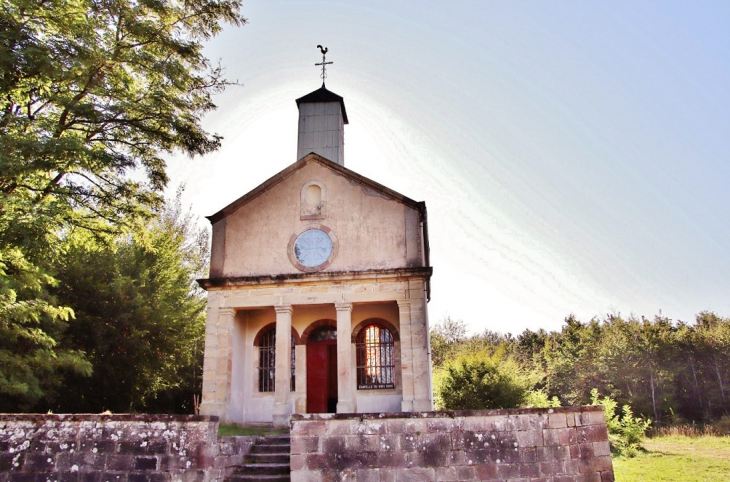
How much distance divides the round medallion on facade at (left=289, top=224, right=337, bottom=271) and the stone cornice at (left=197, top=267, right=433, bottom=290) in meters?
0.44

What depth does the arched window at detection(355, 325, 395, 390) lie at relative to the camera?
15.6 m

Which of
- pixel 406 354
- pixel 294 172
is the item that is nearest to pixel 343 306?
pixel 406 354

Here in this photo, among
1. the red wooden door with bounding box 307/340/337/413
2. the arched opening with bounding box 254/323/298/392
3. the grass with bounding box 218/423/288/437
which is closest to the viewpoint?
the grass with bounding box 218/423/288/437

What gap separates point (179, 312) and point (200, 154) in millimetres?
9648

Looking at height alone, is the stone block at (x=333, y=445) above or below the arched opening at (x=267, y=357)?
below

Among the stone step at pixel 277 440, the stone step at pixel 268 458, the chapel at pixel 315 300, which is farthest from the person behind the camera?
the chapel at pixel 315 300

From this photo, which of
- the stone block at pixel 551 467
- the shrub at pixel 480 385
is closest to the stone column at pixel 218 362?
the stone block at pixel 551 467

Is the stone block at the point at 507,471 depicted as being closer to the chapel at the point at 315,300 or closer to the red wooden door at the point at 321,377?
the chapel at the point at 315,300

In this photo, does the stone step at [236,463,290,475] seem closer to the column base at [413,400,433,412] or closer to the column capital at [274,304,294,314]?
the column base at [413,400,433,412]

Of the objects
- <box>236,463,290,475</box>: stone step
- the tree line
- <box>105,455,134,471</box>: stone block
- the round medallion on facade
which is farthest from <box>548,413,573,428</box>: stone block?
the tree line

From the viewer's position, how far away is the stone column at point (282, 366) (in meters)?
14.3

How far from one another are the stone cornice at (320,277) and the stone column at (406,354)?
80 cm

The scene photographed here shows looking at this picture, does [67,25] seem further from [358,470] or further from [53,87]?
[358,470]

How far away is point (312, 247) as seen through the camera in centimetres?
1564
